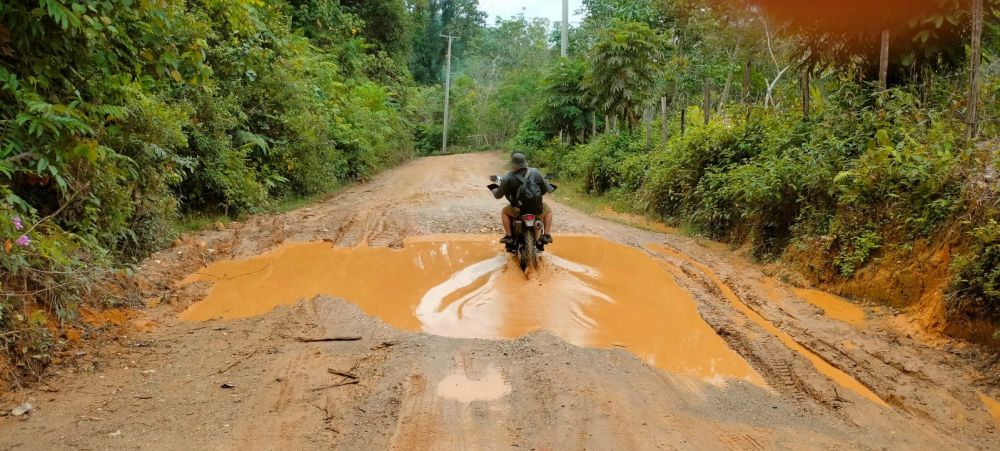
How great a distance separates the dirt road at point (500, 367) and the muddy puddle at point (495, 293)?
36 millimetres

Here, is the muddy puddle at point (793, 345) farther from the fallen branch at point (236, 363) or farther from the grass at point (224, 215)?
the grass at point (224, 215)

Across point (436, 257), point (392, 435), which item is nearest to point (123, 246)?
point (436, 257)

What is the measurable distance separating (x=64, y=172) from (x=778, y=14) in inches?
400

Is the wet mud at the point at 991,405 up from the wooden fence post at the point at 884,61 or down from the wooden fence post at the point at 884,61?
down

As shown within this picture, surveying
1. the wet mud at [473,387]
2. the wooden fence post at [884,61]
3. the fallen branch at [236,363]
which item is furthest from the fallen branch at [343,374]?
the wooden fence post at [884,61]

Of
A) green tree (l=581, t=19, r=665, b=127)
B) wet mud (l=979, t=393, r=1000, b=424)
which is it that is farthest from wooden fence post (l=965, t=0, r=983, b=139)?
green tree (l=581, t=19, r=665, b=127)

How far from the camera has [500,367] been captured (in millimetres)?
4613

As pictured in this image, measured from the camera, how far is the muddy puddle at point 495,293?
211 inches

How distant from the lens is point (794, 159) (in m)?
8.87

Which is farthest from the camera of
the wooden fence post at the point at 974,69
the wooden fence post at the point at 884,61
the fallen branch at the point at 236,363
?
the wooden fence post at the point at 884,61

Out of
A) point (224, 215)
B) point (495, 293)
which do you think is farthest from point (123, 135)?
point (495, 293)

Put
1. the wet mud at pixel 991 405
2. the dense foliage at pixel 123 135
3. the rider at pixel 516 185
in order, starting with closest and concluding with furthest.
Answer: the wet mud at pixel 991 405
the dense foliage at pixel 123 135
the rider at pixel 516 185

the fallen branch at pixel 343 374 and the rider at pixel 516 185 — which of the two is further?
the rider at pixel 516 185

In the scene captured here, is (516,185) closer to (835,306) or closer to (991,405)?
(835,306)
